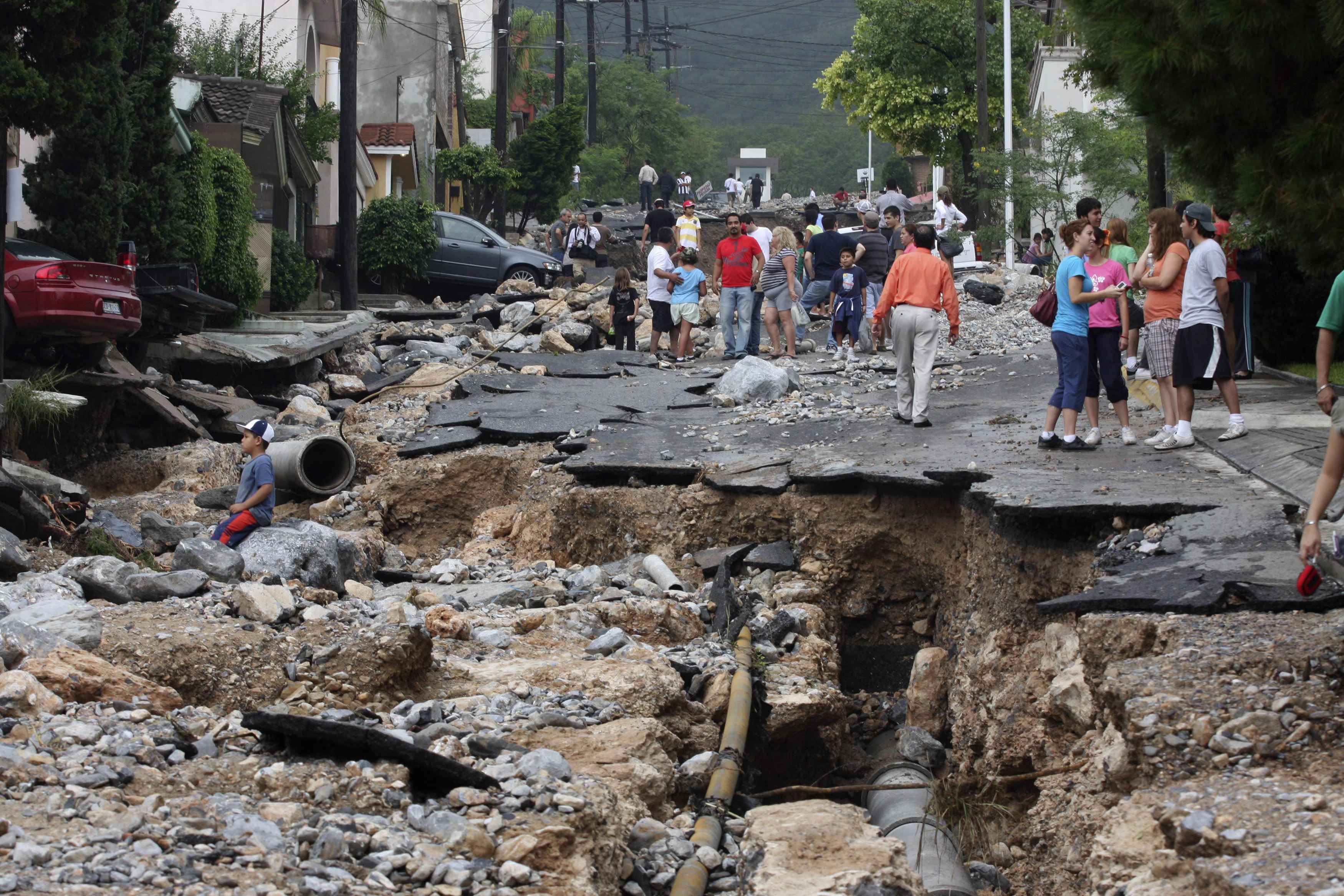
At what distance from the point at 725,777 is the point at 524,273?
809 inches

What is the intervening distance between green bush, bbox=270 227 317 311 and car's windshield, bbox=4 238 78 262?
9097mm

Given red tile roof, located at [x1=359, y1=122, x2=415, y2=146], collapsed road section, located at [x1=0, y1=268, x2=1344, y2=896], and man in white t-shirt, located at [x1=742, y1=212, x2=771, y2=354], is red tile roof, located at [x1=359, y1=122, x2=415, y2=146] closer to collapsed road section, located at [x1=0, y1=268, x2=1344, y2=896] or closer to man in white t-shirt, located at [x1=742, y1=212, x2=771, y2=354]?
man in white t-shirt, located at [x1=742, y1=212, x2=771, y2=354]

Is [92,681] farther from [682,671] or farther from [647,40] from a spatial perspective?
[647,40]

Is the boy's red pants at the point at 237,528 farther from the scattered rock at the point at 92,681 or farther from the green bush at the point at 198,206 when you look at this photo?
the green bush at the point at 198,206

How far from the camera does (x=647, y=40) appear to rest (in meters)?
71.2

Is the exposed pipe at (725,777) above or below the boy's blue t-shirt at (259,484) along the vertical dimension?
below

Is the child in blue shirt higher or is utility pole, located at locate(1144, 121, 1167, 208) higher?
utility pole, located at locate(1144, 121, 1167, 208)

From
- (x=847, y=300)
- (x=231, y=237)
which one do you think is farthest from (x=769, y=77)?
(x=847, y=300)

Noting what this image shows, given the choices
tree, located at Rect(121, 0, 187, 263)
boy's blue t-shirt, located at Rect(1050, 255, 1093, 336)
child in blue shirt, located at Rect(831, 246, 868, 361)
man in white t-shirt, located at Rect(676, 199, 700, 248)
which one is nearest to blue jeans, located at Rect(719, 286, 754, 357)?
child in blue shirt, located at Rect(831, 246, 868, 361)

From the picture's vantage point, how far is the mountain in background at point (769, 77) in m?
108

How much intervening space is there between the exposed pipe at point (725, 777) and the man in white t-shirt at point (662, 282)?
8526mm

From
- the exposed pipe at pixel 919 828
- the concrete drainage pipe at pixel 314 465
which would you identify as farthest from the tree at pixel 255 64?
the exposed pipe at pixel 919 828

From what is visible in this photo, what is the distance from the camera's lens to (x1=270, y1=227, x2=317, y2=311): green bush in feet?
72.5

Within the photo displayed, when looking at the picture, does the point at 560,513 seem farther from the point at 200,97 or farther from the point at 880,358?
the point at 200,97
